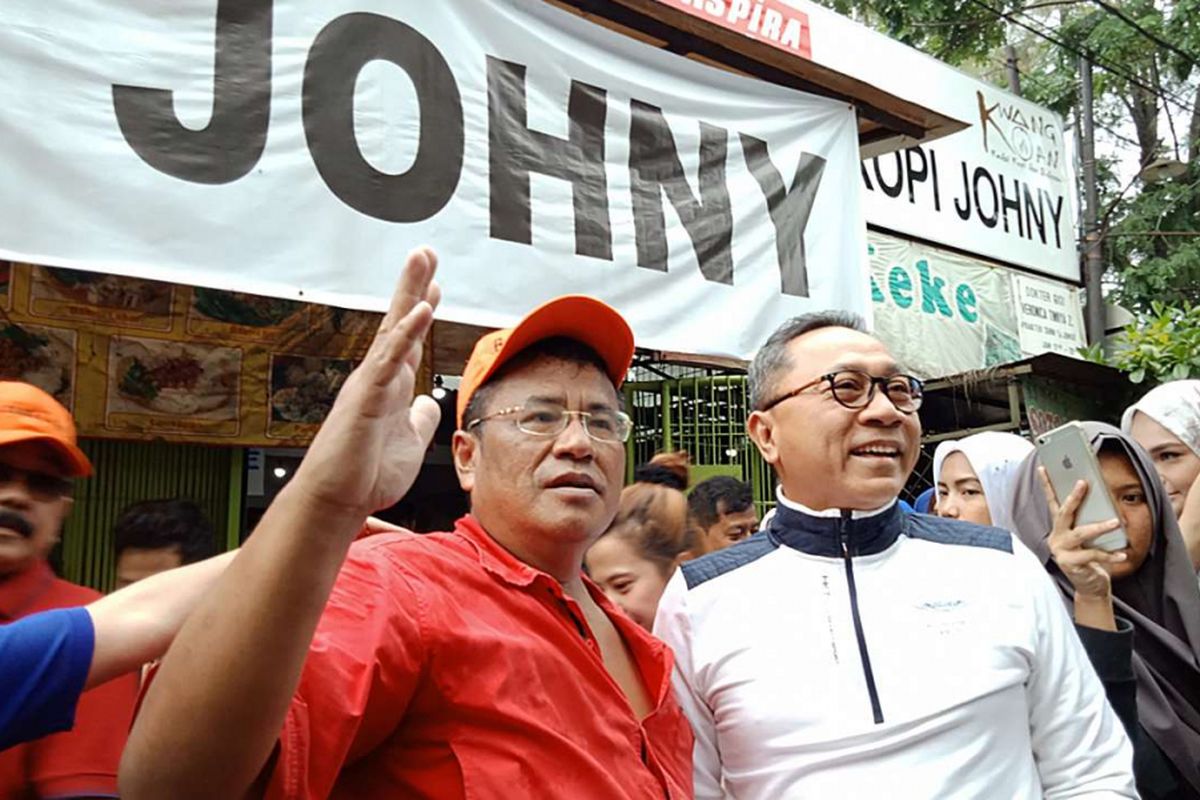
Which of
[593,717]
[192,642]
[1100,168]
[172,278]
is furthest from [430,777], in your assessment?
[1100,168]

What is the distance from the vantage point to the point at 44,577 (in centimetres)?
194

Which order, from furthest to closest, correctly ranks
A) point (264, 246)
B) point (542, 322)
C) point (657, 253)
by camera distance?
point (657, 253), point (264, 246), point (542, 322)

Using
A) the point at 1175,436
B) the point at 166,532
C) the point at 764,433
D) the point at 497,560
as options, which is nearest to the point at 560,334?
the point at 497,560

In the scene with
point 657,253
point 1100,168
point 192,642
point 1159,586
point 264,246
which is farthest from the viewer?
point 1100,168

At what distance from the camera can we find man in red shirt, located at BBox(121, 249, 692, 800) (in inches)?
36.7

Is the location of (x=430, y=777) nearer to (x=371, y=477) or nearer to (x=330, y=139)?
(x=371, y=477)

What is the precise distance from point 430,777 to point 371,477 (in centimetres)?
48

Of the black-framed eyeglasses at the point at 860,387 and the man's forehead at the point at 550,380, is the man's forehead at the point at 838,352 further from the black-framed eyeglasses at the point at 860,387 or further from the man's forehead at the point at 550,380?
the man's forehead at the point at 550,380

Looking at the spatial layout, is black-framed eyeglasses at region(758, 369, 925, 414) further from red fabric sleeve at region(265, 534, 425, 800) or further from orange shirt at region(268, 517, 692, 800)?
red fabric sleeve at region(265, 534, 425, 800)

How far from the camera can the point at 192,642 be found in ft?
3.07

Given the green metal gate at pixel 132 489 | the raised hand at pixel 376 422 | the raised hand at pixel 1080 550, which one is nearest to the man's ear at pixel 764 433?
the raised hand at pixel 1080 550

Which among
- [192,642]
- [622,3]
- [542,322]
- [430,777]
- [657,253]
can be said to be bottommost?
[430,777]

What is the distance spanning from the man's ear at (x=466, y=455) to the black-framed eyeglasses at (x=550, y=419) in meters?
0.05

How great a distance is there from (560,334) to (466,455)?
11.0 inches
